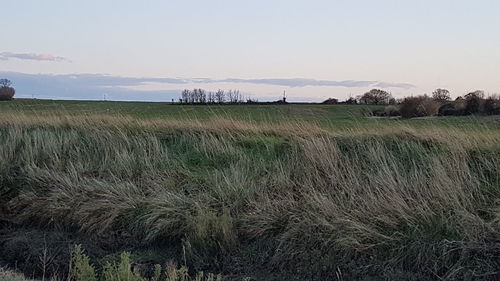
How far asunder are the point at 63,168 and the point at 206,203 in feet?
13.6

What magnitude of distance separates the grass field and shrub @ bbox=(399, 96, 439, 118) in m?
11.5

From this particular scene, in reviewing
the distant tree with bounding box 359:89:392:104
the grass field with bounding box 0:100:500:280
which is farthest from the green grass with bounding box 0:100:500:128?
the distant tree with bounding box 359:89:392:104

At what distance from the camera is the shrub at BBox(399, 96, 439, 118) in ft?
81.6

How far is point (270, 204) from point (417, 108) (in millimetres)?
18153

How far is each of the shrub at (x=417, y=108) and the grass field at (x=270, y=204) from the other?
11493 millimetres

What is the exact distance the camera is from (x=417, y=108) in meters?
25.8

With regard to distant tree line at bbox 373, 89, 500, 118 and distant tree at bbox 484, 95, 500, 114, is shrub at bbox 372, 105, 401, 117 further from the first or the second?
distant tree at bbox 484, 95, 500, 114

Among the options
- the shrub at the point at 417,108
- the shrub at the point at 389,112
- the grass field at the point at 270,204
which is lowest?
the grass field at the point at 270,204

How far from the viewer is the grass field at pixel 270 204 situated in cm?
814

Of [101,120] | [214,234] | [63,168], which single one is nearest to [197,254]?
[214,234]

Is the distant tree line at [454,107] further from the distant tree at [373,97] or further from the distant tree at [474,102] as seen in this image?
the distant tree at [373,97]

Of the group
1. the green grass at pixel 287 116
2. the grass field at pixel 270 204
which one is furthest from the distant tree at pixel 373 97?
the grass field at pixel 270 204

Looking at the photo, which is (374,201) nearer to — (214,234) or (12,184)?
(214,234)

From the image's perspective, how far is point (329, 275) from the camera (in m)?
8.08
